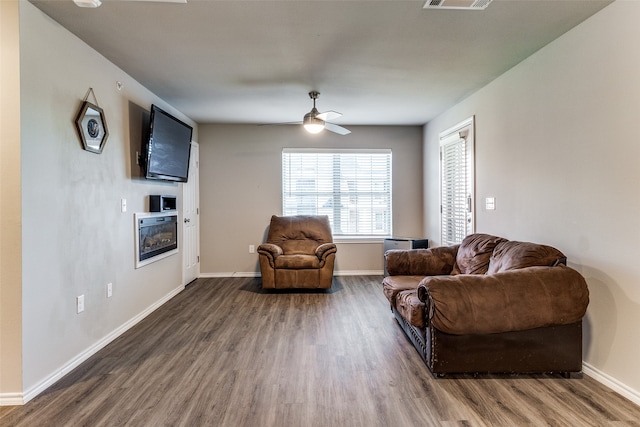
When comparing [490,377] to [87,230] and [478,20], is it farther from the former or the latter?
[87,230]

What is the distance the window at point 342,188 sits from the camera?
5.29 metres

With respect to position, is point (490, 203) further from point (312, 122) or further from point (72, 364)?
point (72, 364)

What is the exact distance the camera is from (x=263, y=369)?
2312mm

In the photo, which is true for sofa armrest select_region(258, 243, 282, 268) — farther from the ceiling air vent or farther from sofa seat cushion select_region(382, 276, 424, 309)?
the ceiling air vent

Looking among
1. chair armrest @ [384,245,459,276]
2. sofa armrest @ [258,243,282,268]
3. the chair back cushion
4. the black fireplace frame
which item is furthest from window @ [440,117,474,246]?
the black fireplace frame

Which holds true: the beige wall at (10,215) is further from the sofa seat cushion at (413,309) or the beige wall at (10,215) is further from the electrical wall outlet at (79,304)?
the sofa seat cushion at (413,309)

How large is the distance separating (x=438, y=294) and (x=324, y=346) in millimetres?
1130

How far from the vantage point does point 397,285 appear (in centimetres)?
292

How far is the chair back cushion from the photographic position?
4781 millimetres

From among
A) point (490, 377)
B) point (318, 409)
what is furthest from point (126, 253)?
point (490, 377)

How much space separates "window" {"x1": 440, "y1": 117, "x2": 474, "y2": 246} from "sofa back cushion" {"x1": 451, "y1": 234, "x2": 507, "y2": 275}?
69cm

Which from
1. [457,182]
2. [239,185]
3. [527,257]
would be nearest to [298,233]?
[239,185]

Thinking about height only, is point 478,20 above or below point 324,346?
above

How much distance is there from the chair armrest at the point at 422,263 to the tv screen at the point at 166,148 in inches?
104
